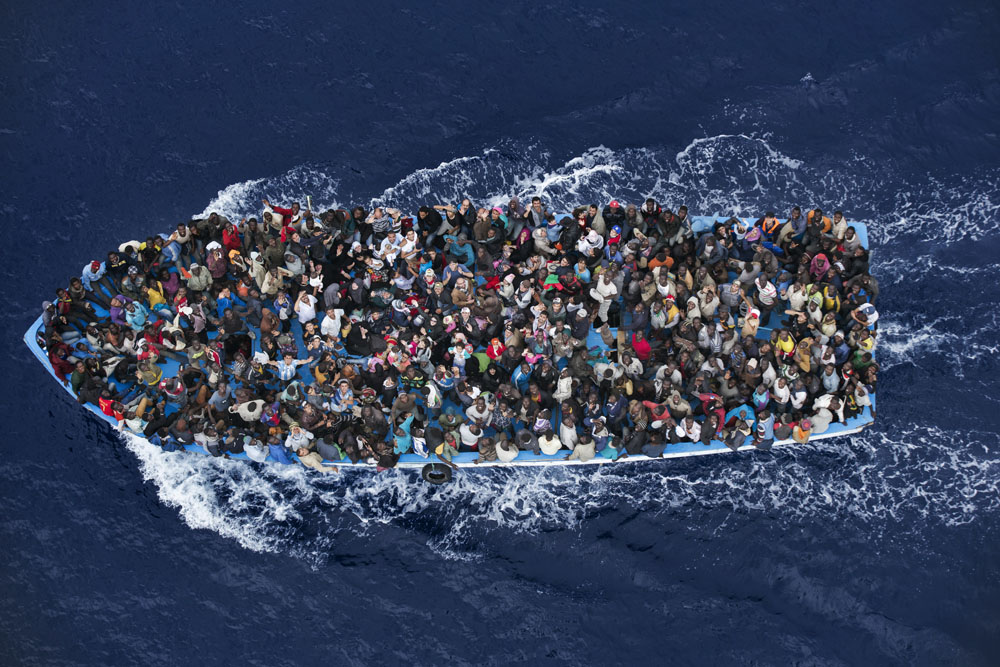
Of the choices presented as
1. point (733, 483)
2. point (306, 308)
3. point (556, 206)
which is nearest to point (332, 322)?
point (306, 308)

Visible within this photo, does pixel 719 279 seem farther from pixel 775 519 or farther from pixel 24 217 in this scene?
pixel 24 217

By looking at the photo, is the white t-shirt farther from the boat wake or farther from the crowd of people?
the boat wake

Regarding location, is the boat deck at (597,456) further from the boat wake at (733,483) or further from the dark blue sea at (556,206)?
the dark blue sea at (556,206)

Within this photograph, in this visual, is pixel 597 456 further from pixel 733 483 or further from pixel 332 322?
pixel 332 322

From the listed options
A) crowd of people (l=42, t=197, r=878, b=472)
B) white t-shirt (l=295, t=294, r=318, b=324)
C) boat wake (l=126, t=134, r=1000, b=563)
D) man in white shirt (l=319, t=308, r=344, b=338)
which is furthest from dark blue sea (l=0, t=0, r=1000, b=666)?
white t-shirt (l=295, t=294, r=318, b=324)

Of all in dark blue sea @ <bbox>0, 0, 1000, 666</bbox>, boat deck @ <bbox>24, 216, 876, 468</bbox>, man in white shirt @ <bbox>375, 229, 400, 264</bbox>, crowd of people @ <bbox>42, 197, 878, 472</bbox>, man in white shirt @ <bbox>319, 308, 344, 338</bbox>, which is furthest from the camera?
man in white shirt @ <bbox>375, 229, 400, 264</bbox>

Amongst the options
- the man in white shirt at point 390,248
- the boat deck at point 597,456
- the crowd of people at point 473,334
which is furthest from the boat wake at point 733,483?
the man in white shirt at point 390,248

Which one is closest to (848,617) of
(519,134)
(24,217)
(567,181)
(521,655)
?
(521,655)
